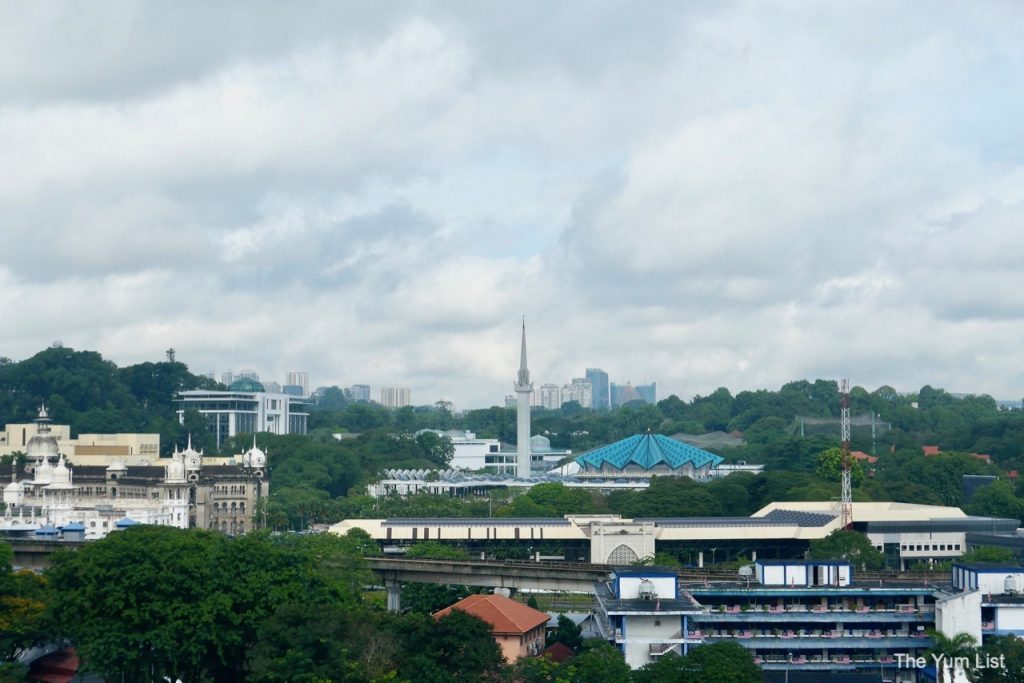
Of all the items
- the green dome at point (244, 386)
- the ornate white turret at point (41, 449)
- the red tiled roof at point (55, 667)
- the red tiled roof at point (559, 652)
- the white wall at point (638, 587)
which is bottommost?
the red tiled roof at point (55, 667)

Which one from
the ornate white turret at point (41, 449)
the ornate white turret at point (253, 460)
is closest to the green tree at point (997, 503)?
the ornate white turret at point (253, 460)

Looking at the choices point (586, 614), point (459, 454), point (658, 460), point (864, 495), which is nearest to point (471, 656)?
point (586, 614)

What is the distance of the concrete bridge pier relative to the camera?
70625 millimetres

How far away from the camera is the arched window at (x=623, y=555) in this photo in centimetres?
8856

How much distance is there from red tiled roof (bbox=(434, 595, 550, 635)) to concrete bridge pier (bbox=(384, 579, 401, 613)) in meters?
8.39

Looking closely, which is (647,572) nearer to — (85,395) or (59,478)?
(59,478)

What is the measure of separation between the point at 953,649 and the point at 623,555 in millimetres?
34450

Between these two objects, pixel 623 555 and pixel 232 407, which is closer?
pixel 623 555

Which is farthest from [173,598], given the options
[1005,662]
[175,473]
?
[175,473]

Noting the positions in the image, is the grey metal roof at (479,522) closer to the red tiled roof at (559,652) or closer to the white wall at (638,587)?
the red tiled roof at (559,652)

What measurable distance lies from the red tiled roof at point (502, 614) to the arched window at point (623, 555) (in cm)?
2544

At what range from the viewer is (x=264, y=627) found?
177ft

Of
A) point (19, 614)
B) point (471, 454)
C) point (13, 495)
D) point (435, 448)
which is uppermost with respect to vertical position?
point (435, 448)

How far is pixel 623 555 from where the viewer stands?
88.9m
